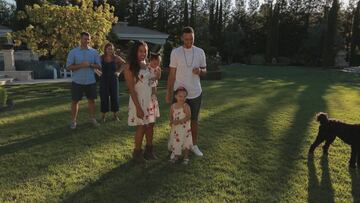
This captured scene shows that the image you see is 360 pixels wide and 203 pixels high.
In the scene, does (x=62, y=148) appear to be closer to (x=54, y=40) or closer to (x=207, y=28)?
(x=54, y=40)

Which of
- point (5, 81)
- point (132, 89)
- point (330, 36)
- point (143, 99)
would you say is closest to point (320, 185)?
point (143, 99)

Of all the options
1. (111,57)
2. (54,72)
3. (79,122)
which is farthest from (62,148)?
(54,72)

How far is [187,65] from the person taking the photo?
5.02 meters

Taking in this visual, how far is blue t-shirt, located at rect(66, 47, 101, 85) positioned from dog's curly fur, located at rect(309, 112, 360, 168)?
142 inches

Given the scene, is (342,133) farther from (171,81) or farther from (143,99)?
(143,99)

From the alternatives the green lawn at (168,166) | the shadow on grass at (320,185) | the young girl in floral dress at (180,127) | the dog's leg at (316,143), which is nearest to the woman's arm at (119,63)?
the green lawn at (168,166)

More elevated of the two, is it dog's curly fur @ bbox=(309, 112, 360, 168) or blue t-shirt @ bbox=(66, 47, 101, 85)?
blue t-shirt @ bbox=(66, 47, 101, 85)

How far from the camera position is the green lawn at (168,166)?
4.15 meters

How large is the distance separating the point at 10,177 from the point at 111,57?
3572 mm

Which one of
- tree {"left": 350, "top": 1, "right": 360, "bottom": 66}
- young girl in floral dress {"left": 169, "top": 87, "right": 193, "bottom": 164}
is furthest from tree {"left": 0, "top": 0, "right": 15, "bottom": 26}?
young girl in floral dress {"left": 169, "top": 87, "right": 193, "bottom": 164}

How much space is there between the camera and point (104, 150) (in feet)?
18.4

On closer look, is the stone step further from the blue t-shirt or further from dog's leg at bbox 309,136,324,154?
dog's leg at bbox 309,136,324,154

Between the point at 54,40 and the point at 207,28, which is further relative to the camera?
the point at 207,28

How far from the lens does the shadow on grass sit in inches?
164
